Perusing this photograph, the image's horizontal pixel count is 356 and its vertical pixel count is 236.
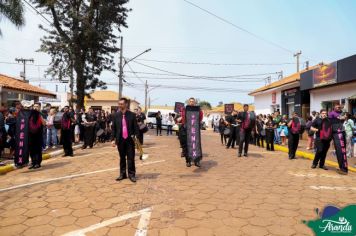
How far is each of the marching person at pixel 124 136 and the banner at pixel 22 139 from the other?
9.82 feet

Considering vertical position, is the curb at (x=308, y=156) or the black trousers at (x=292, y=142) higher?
the black trousers at (x=292, y=142)

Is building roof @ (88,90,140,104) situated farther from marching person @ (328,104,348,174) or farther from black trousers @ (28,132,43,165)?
marching person @ (328,104,348,174)

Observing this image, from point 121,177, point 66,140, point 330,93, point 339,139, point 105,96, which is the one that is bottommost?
point 121,177

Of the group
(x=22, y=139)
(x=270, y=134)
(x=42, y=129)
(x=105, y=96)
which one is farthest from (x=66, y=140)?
(x=105, y=96)

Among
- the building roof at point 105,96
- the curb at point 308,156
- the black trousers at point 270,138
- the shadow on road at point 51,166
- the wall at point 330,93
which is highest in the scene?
the building roof at point 105,96

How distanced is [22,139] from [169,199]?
5007 millimetres

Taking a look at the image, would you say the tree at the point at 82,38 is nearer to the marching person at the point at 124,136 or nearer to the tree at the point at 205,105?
the marching person at the point at 124,136

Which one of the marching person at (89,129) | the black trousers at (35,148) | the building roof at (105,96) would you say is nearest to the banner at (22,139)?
the black trousers at (35,148)

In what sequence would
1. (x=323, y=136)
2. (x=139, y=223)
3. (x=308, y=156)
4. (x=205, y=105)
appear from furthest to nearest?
1. (x=205, y=105)
2. (x=308, y=156)
3. (x=323, y=136)
4. (x=139, y=223)

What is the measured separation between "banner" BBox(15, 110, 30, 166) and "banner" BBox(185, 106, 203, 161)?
433cm

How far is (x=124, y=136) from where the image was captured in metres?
6.60

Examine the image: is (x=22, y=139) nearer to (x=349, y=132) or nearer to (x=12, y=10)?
(x=12, y=10)

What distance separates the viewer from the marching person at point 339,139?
8164mm

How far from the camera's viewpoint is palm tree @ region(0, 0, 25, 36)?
13.0 meters
